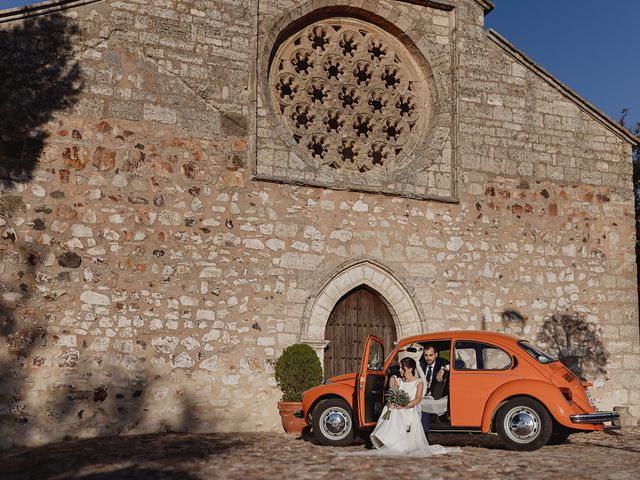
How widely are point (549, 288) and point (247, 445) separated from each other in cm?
601

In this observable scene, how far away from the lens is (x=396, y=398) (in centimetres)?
860

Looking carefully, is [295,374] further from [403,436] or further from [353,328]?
[403,436]

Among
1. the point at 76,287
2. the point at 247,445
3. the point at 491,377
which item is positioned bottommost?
the point at 247,445

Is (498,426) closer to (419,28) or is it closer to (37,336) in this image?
(37,336)

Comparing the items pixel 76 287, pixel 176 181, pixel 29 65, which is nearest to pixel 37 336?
pixel 76 287

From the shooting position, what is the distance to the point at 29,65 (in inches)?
400

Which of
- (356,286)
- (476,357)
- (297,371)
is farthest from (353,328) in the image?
(476,357)

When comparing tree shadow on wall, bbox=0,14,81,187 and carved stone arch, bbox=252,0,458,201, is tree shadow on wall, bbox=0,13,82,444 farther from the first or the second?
carved stone arch, bbox=252,0,458,201

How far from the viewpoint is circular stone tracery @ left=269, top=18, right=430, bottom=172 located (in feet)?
39.8

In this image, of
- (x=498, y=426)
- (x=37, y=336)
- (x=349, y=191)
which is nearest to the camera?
(x=498, y=426)

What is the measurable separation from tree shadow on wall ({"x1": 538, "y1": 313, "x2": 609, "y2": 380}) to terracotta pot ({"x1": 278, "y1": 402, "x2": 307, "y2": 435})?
14.7 feet

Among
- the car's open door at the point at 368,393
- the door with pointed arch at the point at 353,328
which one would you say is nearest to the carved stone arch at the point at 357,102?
the door with pointed arch at the point at 353,328

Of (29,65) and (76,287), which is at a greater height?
(29,65)

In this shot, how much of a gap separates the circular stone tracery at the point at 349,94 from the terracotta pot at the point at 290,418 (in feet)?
12.2
